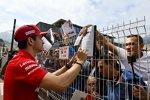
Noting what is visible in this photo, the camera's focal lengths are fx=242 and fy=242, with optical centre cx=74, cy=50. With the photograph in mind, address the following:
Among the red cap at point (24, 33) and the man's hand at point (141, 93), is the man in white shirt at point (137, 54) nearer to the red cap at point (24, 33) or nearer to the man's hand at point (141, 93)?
the man's hand at point (141, 93)

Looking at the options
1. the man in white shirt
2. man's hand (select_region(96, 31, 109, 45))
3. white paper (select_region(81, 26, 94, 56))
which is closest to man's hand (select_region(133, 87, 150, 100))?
the man in white shirt

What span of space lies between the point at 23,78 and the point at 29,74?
84 mm

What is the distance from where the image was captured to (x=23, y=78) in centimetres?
221

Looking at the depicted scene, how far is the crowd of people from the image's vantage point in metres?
2.20

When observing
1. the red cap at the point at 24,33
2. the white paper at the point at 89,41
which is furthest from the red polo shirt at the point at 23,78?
the white paper at the point at 89,41

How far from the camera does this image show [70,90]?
3953mm

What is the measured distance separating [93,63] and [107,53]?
35 centimetres

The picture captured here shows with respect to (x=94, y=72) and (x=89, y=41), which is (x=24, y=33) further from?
(x=94, y=72)

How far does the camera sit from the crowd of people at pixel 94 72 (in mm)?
2201

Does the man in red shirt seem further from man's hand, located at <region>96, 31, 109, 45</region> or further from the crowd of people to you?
man's hand, located at <region>96, 31, 109, 45</region>

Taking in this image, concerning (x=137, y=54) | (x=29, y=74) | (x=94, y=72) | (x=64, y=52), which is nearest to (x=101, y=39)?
(x=94, y=72)

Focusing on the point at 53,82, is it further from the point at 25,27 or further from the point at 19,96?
the point at 25,27

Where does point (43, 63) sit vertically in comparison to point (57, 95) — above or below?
above

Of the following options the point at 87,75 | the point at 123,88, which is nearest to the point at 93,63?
the point at 87,75
